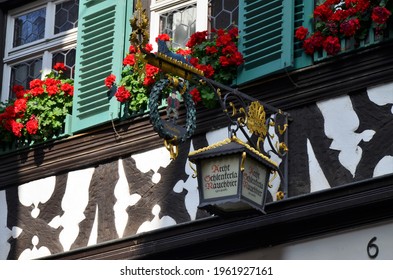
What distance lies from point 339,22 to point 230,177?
1.65 meters

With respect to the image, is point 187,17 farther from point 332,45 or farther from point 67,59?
point 332,45

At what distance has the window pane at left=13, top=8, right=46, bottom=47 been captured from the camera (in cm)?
1487

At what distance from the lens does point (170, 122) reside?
11508 millimetres

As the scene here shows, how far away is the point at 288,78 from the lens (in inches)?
490

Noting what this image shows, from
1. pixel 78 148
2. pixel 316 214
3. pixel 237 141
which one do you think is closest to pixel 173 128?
pixel 237 141

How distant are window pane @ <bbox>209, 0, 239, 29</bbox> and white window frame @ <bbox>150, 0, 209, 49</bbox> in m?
0.06

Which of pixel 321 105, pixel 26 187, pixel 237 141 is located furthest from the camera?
pixel 26 187

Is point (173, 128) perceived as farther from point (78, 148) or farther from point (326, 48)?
point (78, 148)

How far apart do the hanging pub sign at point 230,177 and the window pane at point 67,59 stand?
326 centimetres

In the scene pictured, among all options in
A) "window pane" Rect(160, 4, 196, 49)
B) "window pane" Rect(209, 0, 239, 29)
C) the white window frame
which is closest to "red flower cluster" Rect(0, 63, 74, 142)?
the white window frame

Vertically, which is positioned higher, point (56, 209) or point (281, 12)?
point (281, 12)

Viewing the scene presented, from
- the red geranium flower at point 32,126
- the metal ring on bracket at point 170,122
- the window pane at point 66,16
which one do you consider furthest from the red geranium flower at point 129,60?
the metal ring on bracket at point 170,122
